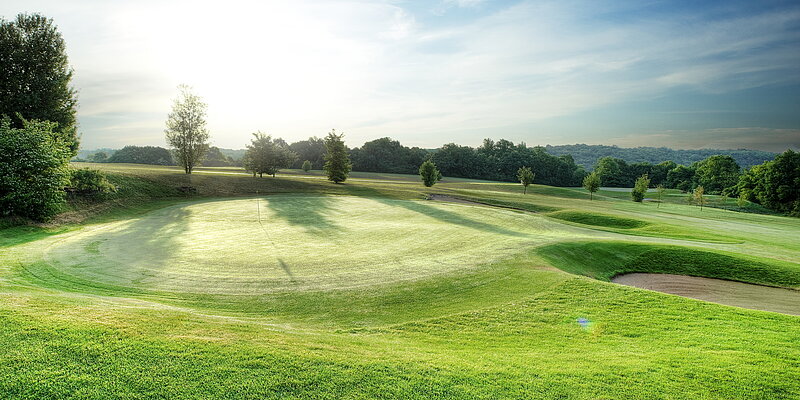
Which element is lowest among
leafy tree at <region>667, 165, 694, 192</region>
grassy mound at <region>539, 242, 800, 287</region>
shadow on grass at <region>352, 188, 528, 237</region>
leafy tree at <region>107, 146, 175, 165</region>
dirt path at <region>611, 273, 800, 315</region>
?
dirt path at <region>611, 273, 800, 315</region>

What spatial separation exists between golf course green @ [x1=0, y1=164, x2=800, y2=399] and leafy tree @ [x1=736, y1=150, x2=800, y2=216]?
65.3m

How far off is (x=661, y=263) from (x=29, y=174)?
1638 inches

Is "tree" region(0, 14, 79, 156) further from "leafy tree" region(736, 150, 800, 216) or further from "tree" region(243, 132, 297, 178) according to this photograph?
"leafy tree" region(736, 150, 800, 216)

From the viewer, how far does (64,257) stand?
56.0 feet

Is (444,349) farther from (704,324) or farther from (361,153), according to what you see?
(361,153)

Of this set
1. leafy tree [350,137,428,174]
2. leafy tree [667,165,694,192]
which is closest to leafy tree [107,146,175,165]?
leafy tree [350,137,428,174]

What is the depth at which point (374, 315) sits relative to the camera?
11664 mm

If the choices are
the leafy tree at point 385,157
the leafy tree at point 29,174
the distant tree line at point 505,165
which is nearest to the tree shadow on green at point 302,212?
the leafy tree at point 29,174

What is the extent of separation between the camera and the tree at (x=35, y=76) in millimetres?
34062

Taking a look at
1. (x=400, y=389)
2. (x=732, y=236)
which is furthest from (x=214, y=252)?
(x=732, y=236)

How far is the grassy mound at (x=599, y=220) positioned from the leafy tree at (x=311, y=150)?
96627mm

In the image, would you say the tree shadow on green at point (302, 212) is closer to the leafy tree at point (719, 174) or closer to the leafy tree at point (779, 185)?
the leafy tree at point (779, 185)

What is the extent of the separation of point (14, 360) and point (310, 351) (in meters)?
4.52

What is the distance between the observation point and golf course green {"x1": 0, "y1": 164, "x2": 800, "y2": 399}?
19.7 ft
